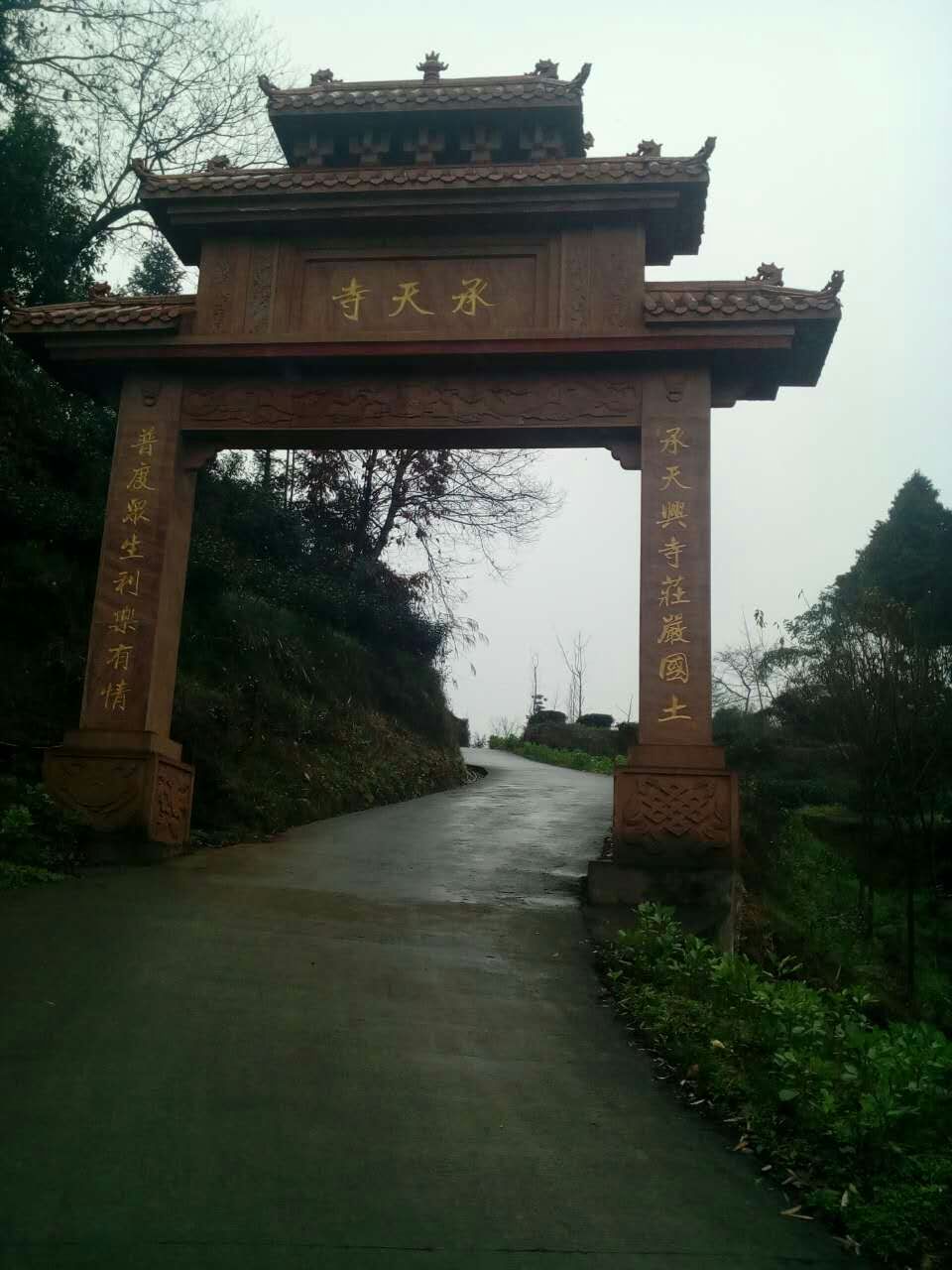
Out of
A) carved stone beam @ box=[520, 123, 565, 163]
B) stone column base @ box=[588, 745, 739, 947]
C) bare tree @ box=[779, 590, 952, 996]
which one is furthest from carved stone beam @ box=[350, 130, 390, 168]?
bare tree @ box=[779, 590, 952, 996]

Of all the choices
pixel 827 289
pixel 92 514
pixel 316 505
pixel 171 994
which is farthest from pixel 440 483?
pixel 171 994

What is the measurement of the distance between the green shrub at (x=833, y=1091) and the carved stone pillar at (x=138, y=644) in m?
4.94

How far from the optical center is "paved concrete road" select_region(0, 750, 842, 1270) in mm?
2848

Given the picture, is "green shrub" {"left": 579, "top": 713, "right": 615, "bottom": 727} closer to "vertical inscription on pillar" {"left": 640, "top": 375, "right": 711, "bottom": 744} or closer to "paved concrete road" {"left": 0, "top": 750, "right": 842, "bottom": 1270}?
"vertical inscription on pillar" {"left": 640, "top": 375, "right": 711, "bottom": 744}

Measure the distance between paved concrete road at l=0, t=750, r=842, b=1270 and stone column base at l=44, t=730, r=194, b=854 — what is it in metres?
1.51

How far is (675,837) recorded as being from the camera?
7824 mm

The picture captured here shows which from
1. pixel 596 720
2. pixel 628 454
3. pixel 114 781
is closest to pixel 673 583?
pixel 628 454

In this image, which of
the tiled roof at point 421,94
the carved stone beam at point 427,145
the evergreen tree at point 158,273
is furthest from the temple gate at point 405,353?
the evergreen tree at point 158,273

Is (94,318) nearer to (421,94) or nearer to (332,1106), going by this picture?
(421,94)

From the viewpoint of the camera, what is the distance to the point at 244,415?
31.0 ft

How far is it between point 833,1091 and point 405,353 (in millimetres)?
6839

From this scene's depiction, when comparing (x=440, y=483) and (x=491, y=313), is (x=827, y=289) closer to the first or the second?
(x=491, y=313)

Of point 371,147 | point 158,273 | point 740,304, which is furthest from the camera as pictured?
point 158,273

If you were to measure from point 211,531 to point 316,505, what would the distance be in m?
5.15
